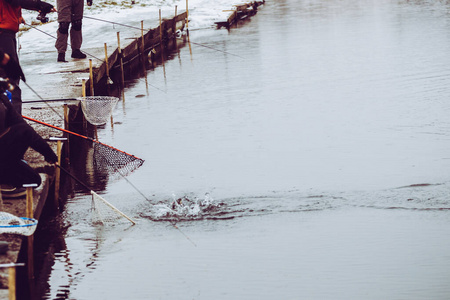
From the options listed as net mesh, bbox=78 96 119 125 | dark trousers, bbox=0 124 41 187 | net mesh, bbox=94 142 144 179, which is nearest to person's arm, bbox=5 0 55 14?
net mesh, bbox=78 96 119 125

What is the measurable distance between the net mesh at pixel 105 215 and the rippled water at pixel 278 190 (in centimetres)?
11

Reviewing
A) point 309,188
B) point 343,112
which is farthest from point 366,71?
point 309,188

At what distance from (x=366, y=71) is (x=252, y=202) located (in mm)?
7666

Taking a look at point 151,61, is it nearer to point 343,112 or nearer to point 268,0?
point 343,112

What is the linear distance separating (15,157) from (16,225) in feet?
2.13

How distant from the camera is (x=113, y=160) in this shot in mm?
10031

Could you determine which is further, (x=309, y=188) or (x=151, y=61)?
(x=151, y=61)

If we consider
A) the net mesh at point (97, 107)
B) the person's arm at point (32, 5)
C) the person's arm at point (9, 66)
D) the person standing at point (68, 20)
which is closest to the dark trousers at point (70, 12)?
the person standing at point (68, 20)

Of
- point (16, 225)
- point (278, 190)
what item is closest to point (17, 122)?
point (16, 225)

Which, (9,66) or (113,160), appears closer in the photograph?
(9,66)

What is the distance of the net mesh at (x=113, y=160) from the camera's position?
991cm

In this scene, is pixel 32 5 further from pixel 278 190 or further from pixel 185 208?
pixel 278 190

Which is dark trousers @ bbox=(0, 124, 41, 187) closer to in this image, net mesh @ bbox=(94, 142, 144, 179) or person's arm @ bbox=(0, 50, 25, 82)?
person's arm @ bbox=(0, 50, 25, 82)

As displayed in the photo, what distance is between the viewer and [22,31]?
2292 cm
